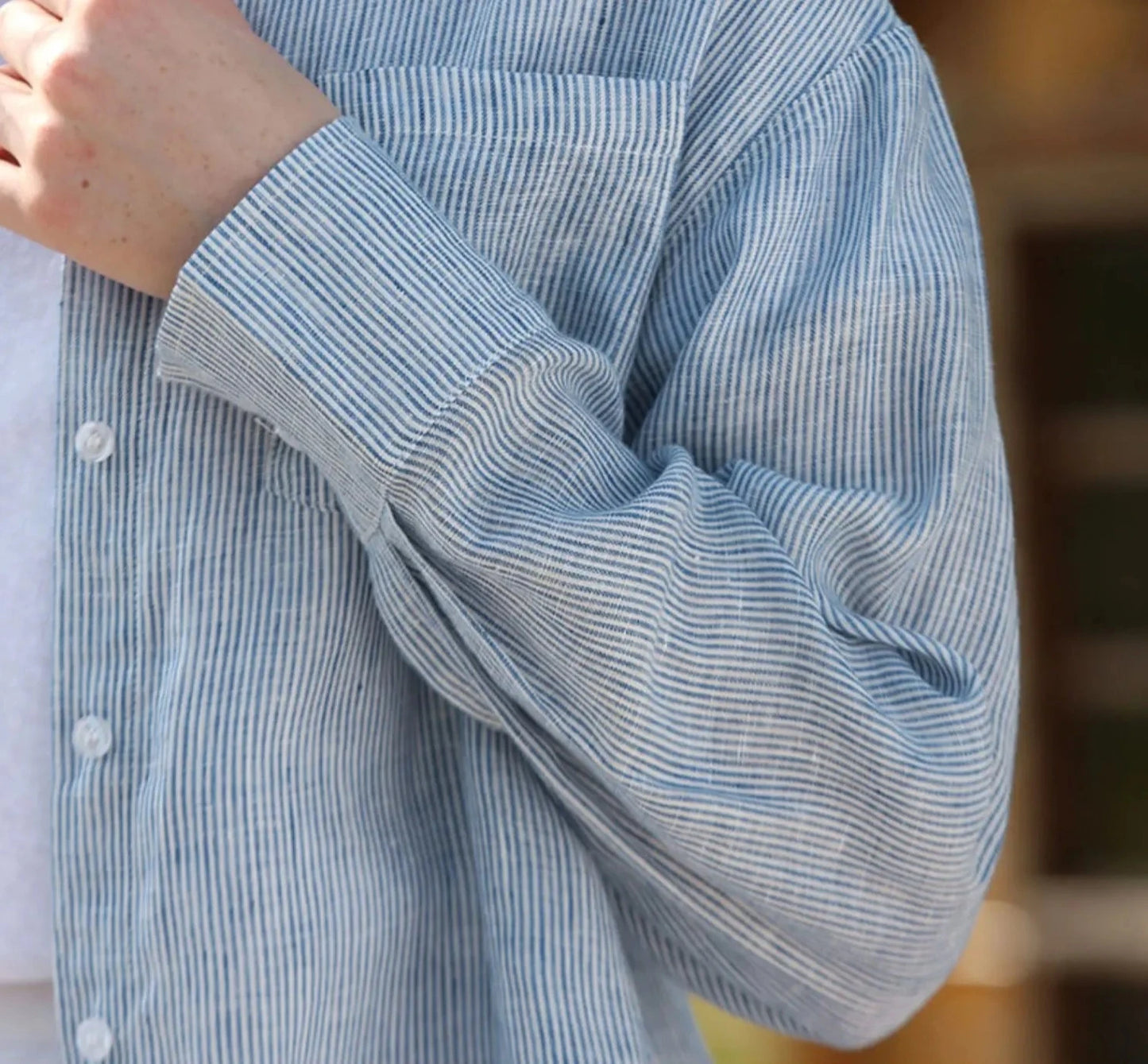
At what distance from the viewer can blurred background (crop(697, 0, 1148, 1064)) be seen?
3092mm

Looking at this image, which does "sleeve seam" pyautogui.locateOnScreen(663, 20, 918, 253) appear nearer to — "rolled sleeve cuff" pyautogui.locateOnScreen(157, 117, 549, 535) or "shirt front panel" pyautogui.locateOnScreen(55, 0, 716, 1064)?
"shirt front panel" pyautogui.locateOnScreen(55, 0, 716, 1064)

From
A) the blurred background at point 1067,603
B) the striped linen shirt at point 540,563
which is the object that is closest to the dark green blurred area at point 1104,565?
the blurred background at point 1067,603

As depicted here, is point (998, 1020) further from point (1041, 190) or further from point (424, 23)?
point (424, 23)

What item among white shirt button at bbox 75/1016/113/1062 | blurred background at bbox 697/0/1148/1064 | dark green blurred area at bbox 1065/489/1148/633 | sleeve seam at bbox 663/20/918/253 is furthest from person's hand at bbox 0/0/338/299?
dark green blurred area at bbox 1065/489/1148/633

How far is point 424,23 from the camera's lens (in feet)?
2.87

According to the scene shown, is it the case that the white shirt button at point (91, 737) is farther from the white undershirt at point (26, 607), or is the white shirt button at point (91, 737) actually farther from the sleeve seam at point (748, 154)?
the sleeve seam at point (748, 154)

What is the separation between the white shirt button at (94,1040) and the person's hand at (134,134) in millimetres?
355

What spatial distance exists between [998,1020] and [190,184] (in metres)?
2.81

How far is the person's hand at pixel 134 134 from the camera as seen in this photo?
28.6 inches

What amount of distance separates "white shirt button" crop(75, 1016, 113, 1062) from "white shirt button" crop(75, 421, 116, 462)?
28 cm

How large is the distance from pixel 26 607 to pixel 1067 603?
2.66m

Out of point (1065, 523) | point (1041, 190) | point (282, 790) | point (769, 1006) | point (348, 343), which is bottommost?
point (1065, 523)

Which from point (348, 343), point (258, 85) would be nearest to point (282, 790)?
point (348, 343)

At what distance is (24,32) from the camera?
0.75 meters
